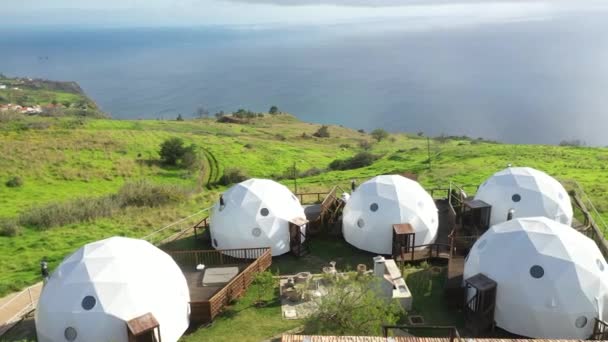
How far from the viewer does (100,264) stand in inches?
664

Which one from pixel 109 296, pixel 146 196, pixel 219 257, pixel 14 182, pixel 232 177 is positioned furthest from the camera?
pixel 232 177

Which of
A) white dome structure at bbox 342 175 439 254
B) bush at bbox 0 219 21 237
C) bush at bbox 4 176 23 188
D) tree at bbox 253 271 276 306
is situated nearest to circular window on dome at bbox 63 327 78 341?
tree at bbox 253 271 276 306

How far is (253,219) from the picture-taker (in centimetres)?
2369

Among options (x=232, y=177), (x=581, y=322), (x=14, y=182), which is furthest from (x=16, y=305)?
(x=232, y=177)

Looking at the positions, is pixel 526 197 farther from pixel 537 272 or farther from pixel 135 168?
pixel 135 168

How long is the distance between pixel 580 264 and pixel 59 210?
32.7 metres

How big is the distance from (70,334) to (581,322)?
18608mm

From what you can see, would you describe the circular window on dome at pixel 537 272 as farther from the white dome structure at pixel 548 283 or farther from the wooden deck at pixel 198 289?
the wooden deck at pixel 198 289

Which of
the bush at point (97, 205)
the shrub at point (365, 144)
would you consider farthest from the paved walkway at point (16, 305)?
the shrub at point (365, 144)

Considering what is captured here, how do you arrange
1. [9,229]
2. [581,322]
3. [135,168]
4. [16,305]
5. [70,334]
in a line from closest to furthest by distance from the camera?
[70,334], [581,322], [16,305], [9,229], [135,168]

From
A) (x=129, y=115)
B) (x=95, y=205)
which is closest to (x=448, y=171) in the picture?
(x=95, y=205)

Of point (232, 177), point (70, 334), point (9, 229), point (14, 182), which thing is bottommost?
point (70, 334)

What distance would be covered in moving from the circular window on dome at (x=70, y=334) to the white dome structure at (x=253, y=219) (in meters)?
9.48

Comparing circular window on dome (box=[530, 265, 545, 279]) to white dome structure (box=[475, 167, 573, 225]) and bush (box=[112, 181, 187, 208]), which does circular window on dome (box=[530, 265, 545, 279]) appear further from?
bush (box=[112, 181, 187, 208])
